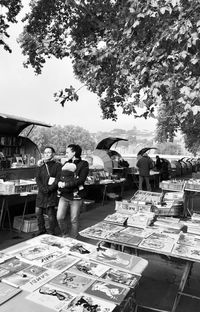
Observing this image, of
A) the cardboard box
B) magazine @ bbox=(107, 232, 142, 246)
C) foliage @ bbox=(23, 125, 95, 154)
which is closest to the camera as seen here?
magazine @ bbox=(107, 232, 142, 246)

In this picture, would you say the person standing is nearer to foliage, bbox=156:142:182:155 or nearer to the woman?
the woman

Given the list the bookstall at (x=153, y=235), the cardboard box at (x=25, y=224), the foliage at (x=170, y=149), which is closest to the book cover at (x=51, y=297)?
the bookstall at (x=153, y=235)

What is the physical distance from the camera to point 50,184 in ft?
19.2

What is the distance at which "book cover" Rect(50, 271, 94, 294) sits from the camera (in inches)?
82.1

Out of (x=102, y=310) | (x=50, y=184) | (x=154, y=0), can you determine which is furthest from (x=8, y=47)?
(x=102, y=310)

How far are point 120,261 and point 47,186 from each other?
11.2 ft

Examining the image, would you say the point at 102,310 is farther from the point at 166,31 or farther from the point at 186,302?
the point at 166,31

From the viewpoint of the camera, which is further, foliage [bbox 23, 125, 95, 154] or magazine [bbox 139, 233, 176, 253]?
foliage [bbox 23, 125, 95, 154]

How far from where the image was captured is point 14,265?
240cm

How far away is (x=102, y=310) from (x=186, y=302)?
2.38 metres

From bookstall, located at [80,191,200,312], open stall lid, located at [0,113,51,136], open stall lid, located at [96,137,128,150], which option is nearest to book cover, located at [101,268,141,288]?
bookstall, located at [80,191,200,312]

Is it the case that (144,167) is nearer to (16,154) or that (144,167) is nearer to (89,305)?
(16,154)

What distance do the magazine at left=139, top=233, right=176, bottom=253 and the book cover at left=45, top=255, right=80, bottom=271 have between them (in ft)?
2.88

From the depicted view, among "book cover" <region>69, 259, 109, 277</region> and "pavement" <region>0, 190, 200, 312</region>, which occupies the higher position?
"book cover" <region>69, 259, 109, 277</region>
